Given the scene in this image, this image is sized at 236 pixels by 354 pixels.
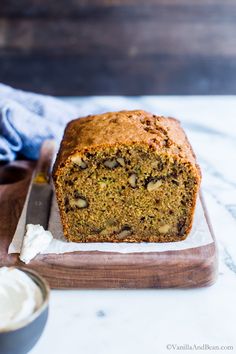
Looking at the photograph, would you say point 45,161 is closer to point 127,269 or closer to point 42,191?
point 42,191

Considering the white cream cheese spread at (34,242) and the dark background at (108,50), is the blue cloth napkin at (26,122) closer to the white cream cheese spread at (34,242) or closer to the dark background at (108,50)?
the white cream cheese spread at (34,242)

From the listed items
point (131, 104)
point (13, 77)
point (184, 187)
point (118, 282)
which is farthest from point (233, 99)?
point (13, 77)

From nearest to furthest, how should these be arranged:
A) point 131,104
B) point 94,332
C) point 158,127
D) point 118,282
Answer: point 94,332, point 118,282, point 158,127, point 131,104

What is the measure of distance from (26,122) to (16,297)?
3.01ft

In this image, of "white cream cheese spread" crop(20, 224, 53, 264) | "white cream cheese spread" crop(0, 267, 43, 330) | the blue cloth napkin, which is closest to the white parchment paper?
"white cream cheese spread" crop(20, 224, 53, 264)

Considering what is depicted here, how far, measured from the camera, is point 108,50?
13.2 feet

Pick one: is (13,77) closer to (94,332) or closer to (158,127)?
(158,127)

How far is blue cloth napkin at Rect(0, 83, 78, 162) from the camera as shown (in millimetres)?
1979

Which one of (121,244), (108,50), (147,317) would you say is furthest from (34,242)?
(108,50)

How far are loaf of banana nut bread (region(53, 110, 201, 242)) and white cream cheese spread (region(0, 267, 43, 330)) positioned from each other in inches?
10.9

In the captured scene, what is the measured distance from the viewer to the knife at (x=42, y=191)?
1.61 m

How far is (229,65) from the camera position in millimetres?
4047

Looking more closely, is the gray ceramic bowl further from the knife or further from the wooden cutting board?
the knife

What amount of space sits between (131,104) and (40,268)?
1075mm
